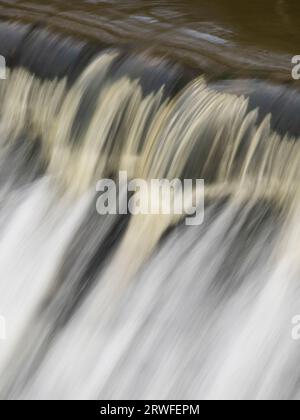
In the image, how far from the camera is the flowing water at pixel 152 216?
4137mm

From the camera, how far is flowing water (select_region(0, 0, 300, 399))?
13.6 ft

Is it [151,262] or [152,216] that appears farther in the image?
[152,216]

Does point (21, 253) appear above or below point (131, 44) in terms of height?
below

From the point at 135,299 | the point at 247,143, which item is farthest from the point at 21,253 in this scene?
the point at 247,143

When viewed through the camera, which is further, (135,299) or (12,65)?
(12,65)

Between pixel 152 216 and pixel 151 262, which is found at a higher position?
pixel 152 216

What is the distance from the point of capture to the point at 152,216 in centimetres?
465

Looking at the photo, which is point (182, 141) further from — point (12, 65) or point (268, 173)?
point (12, 65)

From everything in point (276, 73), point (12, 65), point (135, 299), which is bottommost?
point (135, 299)
